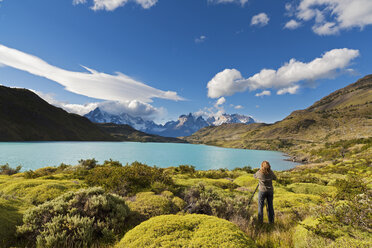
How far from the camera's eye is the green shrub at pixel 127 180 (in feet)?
34.3

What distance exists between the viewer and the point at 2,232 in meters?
5.12

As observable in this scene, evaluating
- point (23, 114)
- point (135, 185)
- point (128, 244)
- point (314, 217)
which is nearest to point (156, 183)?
point (135, 185)

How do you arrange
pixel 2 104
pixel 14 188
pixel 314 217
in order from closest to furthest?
pixel 314 217 → pixel 14 188 → pixel 2 104

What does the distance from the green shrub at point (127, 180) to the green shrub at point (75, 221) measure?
10.7 ft

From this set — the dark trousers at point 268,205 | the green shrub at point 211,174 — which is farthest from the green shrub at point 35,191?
the green shrub at point 211,174

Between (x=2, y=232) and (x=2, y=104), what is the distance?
26806 cm

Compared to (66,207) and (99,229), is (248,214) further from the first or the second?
(66,207)

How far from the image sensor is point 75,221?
17.8 ft

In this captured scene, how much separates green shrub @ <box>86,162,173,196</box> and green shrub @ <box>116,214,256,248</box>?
5784 millimetres

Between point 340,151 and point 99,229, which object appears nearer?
point 99,229

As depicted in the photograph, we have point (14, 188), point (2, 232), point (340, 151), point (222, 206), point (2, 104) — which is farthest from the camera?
point (2, 104)

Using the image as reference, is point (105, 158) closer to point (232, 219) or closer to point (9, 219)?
point (9, 219)

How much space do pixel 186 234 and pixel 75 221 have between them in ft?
12.5

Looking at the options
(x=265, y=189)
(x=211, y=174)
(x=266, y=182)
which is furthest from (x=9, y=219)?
(x=211, y=174)
